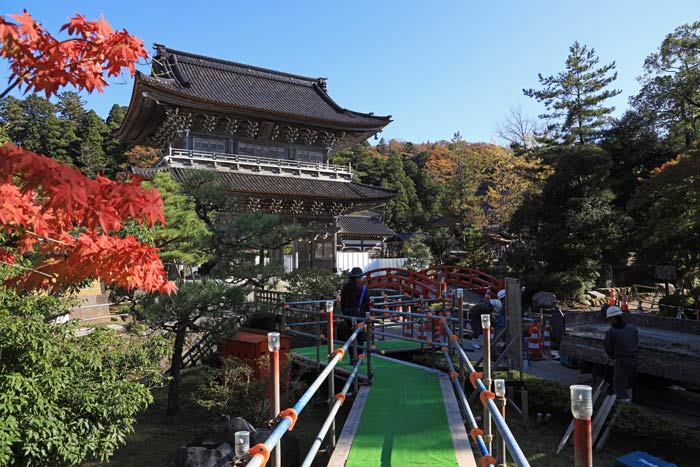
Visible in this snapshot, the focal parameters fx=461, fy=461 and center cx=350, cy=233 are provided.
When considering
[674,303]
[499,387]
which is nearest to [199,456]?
[499,387]

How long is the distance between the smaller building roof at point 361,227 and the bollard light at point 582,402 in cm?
3534

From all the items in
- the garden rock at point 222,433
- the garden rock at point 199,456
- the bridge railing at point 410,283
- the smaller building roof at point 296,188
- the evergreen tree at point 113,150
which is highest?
the evergreen tree at point 113,150

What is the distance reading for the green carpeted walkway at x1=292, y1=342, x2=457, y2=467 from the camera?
168 inches

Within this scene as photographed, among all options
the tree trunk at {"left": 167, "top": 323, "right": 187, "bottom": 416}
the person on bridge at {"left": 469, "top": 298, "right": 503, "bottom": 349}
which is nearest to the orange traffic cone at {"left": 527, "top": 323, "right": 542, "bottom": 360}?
the person on bridge at {"left": 469, "top": 298, "right": 503, "bottom": 349}

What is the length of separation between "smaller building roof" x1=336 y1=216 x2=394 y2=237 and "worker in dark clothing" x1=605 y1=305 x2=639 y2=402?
30.7 metres

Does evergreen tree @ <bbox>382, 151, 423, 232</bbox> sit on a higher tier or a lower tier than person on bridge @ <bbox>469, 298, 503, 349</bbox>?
higher

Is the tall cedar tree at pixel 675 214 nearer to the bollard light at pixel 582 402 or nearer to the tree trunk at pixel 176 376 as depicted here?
the tree trunk at pixel 176 376

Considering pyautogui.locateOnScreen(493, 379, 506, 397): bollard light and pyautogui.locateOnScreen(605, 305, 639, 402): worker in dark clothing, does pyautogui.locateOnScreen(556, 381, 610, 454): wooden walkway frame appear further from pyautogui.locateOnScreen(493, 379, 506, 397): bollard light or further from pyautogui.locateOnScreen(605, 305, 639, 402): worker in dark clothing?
pyautogui.locateOnScreen(493, 379, 506, 397): bollard light

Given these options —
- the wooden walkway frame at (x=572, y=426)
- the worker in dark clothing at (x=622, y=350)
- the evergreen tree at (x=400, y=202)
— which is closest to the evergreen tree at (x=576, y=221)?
A: the wooden walkway frame at (x=572, y=426)

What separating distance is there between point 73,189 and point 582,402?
9.60 ft

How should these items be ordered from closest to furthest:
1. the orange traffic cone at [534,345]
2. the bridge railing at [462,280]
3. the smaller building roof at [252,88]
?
1. the orange traffic cone at [534,345]
2. the bridge railing at [462,280]
3. the smaller building roof at [252,88]

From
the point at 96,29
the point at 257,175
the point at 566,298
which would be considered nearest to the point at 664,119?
the point at 566,298

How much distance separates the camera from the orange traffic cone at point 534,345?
11.0 m

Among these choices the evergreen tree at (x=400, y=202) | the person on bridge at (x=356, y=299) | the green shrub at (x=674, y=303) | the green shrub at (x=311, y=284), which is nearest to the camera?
the person on bridge at (x=356, y=299)
